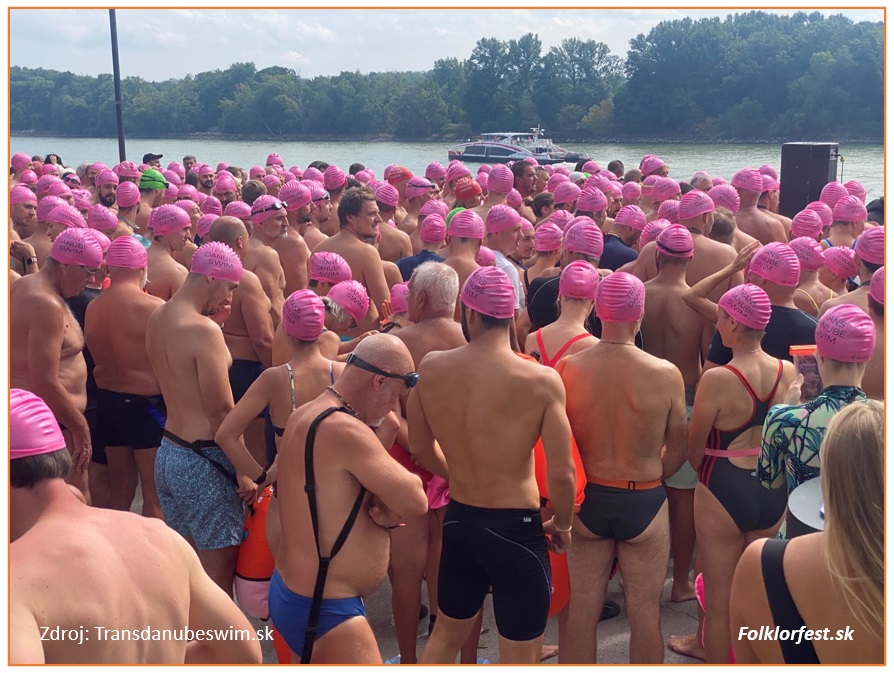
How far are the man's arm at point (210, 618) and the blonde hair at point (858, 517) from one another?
1.51 meters

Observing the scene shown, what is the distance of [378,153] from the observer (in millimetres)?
40906

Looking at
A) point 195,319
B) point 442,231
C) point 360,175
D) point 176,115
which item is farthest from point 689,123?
point 195,319

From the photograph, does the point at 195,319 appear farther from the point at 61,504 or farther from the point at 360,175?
the point at 360,175

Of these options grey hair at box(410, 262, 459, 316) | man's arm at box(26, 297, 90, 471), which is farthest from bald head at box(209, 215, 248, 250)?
grey hair at box(410, 262, 459, 316)

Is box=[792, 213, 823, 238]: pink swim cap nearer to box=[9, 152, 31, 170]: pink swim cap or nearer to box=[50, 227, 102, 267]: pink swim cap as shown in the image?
box=[50, 227, 102, 267]: pink swim cap

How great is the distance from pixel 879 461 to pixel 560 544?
1.91 m

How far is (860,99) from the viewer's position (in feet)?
114

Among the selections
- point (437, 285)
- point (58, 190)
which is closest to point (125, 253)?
point (437, 285)

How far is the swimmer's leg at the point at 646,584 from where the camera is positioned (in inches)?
159

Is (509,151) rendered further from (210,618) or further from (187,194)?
(210,618)

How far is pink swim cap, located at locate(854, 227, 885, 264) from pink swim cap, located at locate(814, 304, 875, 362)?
217 centimetres

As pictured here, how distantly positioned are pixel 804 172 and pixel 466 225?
7501 millimetres

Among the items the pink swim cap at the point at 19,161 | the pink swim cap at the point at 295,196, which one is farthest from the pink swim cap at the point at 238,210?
the pink swim cap at the point at 19,161

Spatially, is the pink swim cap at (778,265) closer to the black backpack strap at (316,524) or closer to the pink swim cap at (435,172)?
the black backpack strap at (316,524)
